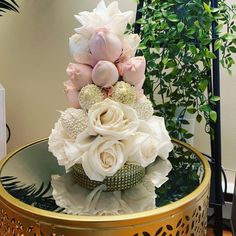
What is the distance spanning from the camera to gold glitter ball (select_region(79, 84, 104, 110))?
0.72 meters

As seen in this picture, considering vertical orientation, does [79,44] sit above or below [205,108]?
above

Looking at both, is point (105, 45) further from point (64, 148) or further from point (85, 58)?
point (64, 148)

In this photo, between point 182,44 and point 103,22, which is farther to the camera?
point 182,44

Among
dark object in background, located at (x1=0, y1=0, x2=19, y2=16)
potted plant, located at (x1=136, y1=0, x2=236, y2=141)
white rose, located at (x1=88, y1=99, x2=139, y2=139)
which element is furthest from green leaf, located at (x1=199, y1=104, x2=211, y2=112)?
dark object in background, located at (x1=0, y1=0, x2=19, y2=16)

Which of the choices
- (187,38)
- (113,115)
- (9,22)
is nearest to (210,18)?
A: (187,38)

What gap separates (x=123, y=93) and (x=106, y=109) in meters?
0.05

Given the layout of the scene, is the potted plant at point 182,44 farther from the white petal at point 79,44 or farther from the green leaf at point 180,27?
the white petal at point 79,44

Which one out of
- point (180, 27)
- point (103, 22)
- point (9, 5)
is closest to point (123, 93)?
point (103, 22)

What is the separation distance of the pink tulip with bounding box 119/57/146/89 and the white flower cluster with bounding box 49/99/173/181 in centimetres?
7

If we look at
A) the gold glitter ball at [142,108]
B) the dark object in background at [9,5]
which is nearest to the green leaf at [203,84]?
the gold glitter ball at [142,108]

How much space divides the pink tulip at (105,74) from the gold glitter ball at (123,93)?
17 mm

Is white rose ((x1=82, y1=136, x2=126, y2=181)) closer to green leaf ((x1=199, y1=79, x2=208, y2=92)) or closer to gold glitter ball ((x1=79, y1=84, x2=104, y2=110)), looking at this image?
gold glitter ball ((x1=79, y1=84, x2=104, y2=110))

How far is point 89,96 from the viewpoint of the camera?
722 millimetres

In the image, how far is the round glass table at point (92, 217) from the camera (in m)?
0.63
